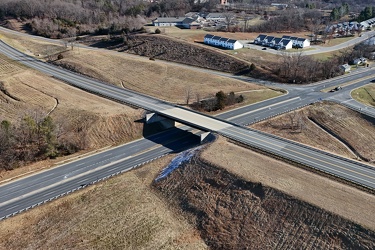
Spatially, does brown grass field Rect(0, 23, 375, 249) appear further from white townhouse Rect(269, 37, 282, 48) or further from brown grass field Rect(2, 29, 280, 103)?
white townhouse Rect(269, 37, 282, 48)

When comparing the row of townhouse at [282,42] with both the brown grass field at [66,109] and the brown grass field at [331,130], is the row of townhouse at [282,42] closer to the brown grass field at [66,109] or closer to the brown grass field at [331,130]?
the brown grass field at [331,130]

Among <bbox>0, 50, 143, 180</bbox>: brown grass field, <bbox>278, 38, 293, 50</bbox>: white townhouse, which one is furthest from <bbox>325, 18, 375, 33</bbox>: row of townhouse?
<bbox>0, 50, 143, 180</bbox>: brown grass field

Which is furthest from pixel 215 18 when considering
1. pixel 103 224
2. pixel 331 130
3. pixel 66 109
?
pixel 103 224

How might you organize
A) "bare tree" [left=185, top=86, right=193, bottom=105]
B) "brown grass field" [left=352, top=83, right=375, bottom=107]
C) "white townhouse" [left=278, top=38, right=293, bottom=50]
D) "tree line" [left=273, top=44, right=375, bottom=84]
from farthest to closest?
"white townhouse" [left=278, top=38, right=293, bottom=50] < "tree line" [left=273, top=44, right=375, bottom=84] < "bare tree" [left=185, top=86, right=193, bottom=105] < "brown grass field" [left=352, top=83, right=375, bottom=107]

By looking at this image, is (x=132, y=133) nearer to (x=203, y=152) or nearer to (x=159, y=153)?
(x=159, y=153)

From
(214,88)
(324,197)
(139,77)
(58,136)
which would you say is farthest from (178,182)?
(139,77)

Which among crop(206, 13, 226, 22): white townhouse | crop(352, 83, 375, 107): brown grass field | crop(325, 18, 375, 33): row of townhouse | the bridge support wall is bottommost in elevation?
the bridge support wall
